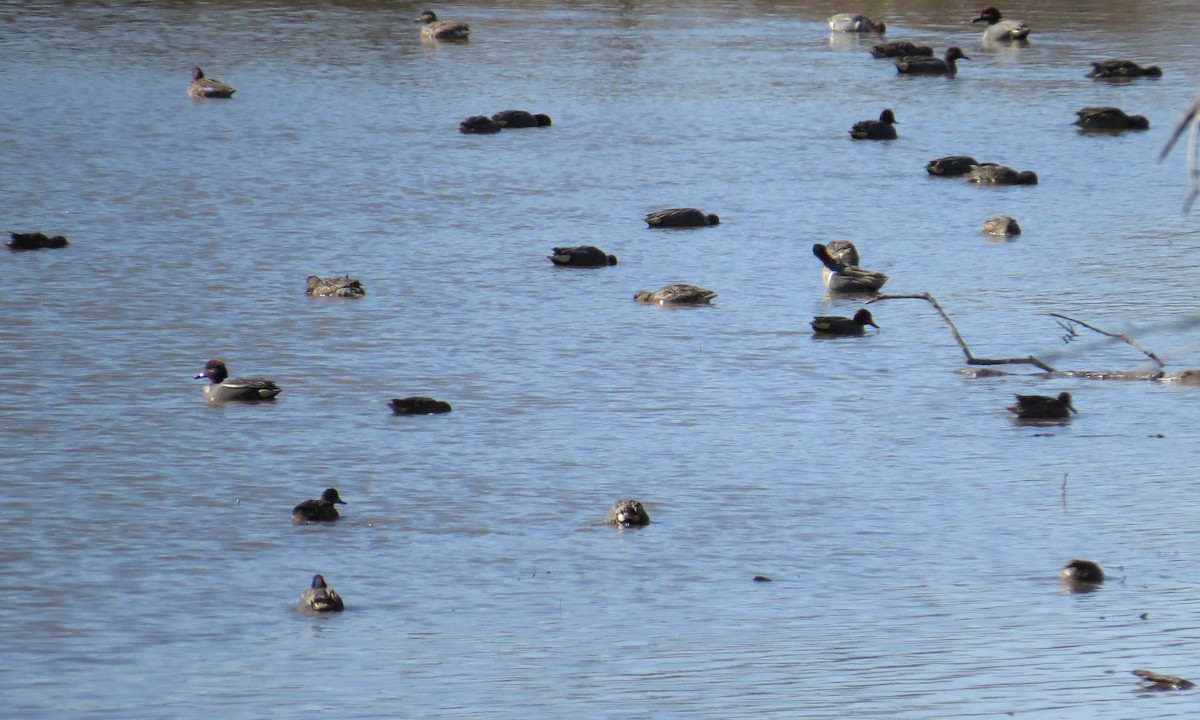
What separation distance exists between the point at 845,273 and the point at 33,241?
9231 millimetres

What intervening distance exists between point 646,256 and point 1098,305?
5.65 metres

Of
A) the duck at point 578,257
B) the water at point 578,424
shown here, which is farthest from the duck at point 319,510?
the duck at point 578,257

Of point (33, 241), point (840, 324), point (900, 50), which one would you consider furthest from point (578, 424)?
point (900, 50)

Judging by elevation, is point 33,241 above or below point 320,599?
below

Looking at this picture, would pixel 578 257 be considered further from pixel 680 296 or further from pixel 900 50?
pixel 900 50

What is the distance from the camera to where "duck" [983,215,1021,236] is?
25.1m

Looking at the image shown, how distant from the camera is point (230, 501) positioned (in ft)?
46.7

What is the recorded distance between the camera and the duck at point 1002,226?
25.1 metres

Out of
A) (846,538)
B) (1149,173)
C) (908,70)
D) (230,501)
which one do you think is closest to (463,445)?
(230,501)

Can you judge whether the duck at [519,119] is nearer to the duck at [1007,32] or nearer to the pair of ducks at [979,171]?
the pair of ducks at [979,171]

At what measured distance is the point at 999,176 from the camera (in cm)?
2889

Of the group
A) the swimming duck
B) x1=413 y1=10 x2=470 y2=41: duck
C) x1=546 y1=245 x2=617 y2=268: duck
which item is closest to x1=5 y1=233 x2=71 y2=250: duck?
x1=546 y1=245 x2=617 y2=268: duck

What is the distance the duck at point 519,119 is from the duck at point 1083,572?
73.6ft

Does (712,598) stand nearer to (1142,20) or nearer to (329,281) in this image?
(329,281)
